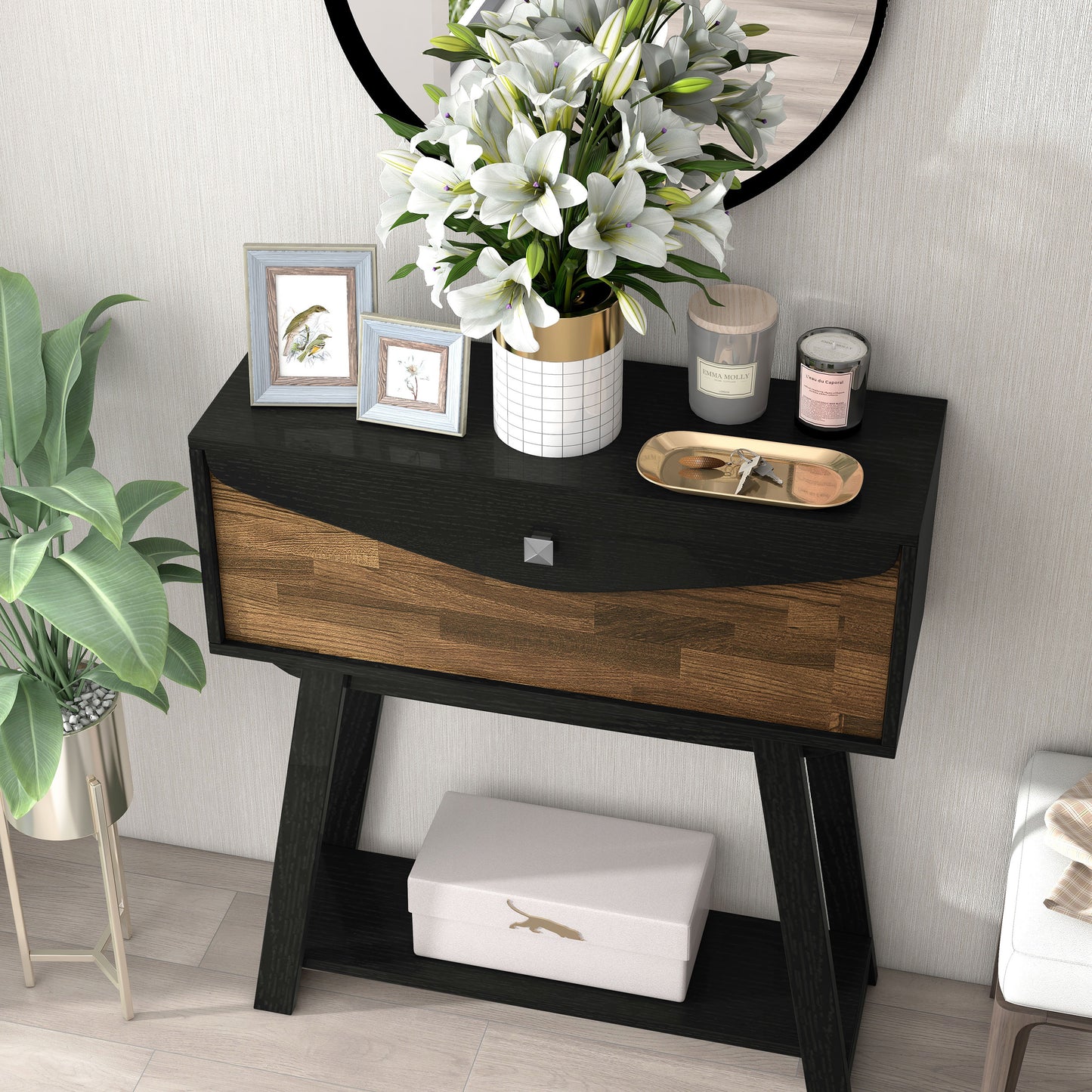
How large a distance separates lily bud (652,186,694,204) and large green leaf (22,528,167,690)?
0.80m

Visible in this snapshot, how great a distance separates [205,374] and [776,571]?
0.97 m

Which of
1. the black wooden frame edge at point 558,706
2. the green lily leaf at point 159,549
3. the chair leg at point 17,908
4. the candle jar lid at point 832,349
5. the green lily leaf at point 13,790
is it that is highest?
the candle jar lid at point 832,349

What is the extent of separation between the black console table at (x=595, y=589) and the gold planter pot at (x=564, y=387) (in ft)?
0.10

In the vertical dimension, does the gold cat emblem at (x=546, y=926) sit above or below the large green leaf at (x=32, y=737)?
below

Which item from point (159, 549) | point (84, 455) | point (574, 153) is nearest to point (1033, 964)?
point (574, 153)

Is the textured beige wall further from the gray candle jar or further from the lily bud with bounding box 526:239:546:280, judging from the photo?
the lily bud with bounding box 526:239:546:280

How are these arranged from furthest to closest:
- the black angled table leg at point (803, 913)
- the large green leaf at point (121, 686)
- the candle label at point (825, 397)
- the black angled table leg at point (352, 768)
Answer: the black angled table leg at point (352, 768)
the large green leaf at point (121, 686)
the black angled table leg at point (803, 913)
the candle label at point (825, 397)

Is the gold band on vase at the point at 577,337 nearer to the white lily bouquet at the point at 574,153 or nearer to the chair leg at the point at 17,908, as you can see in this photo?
the white lily bouquet at the point at 574,153

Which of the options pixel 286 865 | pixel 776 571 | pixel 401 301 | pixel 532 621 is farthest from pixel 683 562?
pixel 286 865

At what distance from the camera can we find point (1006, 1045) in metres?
1.76

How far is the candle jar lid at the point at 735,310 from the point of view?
1.66 metres

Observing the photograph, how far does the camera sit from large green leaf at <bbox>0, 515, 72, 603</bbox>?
66.4 inches

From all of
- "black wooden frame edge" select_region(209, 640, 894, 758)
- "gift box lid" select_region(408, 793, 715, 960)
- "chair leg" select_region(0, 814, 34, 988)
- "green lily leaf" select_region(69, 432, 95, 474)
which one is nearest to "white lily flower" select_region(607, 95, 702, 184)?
"black wooden frame edge" select_region(209, 640, 894, 758)

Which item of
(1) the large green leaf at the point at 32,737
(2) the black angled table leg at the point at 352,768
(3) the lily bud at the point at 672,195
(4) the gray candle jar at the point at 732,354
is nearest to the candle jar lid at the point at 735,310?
(4) the gray candle jar at the point at 732,354
